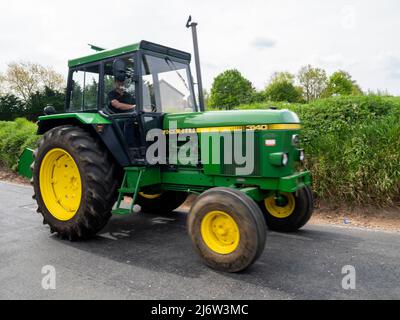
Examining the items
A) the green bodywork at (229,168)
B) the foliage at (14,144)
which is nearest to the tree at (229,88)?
the foliage at (14,144)

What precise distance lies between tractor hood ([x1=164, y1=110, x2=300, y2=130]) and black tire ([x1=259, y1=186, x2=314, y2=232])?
3.56 feet

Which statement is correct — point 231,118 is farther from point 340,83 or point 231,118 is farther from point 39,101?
point 340,83

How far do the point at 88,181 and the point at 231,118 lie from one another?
196cm

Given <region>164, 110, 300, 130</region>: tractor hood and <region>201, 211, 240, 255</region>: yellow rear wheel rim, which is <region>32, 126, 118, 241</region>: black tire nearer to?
<region>164, 110, 300, 130</region>: tractor hood

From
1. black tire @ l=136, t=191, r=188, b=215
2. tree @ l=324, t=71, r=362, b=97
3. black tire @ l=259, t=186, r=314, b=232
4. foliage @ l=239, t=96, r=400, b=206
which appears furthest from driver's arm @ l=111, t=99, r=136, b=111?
tree @ l=324, t=71, r=362, b=97

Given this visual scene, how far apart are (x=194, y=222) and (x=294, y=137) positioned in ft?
5.32

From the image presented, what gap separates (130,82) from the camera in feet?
15.2

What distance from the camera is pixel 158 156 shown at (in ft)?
15.7

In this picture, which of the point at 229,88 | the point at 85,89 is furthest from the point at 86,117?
the point at 229,88

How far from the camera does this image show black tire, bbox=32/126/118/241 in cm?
442

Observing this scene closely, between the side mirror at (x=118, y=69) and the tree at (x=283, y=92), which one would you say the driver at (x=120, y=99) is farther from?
the tree at (x=283, y=92)

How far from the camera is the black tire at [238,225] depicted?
11.3 ft
